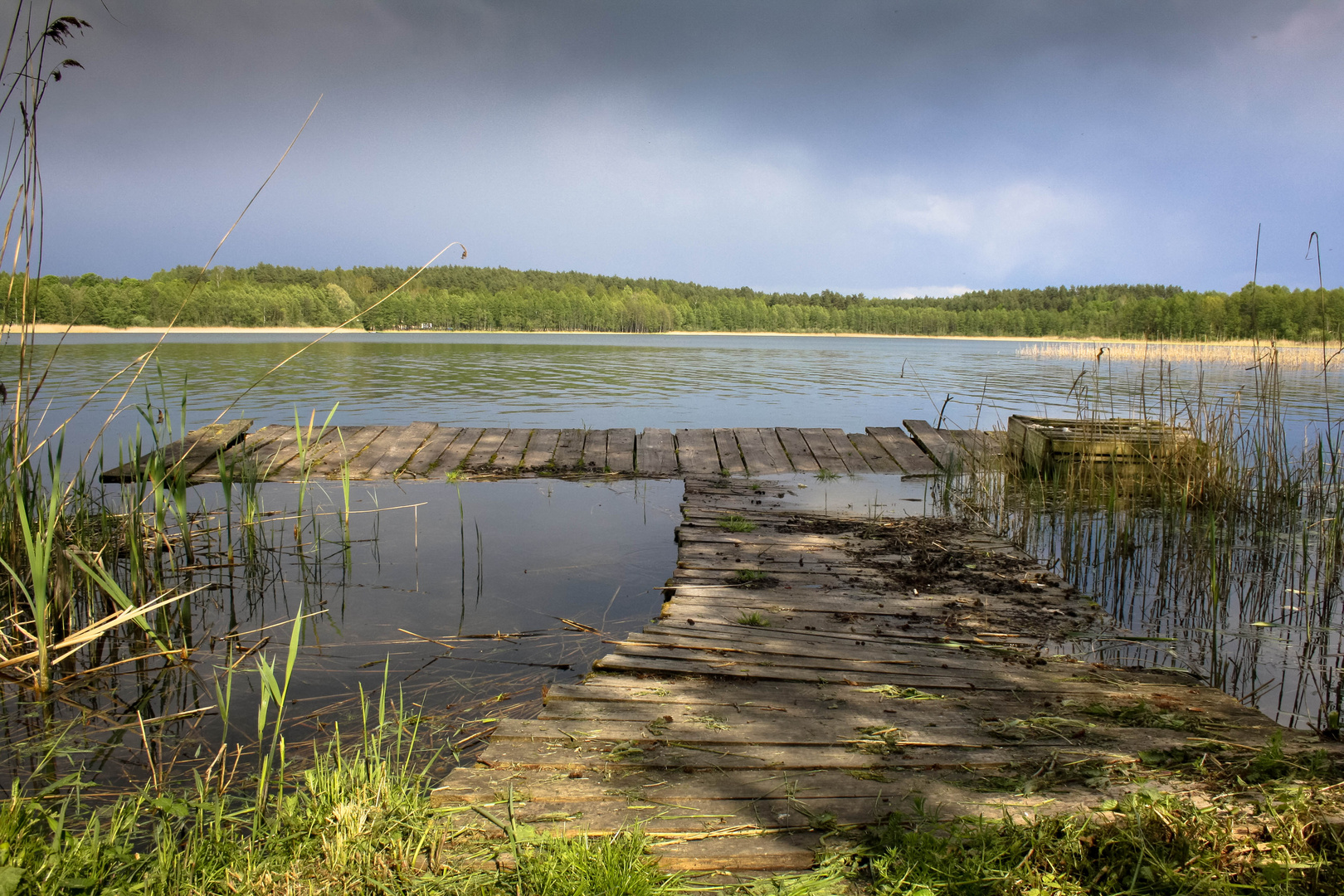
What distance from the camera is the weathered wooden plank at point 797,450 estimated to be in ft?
25.0

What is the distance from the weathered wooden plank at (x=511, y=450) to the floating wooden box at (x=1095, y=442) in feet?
16.1

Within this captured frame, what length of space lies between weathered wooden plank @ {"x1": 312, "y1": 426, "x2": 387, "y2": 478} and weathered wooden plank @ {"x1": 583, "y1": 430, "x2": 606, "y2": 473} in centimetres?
232

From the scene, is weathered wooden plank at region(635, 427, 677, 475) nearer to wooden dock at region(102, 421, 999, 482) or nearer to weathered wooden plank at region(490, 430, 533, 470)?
→ wooden dock at region(102, 421, 999, 482)

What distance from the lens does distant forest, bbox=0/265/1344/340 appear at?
4359 cm

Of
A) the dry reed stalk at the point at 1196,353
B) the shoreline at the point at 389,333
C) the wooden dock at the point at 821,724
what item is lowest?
the wooden dock at the point at 821,724

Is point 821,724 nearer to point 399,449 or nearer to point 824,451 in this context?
point 824,451

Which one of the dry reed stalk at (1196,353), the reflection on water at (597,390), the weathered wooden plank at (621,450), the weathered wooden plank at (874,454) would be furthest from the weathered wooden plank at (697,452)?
the dry reed stalk at (1196,353)

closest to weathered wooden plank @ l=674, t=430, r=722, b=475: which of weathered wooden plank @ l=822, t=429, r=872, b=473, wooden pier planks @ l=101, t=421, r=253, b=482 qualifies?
weathered wooden plank @ l=822, t=429, r=872, b=473

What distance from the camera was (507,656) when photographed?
3453 millimetres

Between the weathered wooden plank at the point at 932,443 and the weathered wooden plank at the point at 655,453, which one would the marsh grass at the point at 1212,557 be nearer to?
the weathered wooden plank at the point at 932,443

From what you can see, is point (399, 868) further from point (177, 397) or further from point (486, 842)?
point (177, 397)

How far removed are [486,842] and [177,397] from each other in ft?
50.8

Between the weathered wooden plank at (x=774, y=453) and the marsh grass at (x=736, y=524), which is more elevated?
the weathered wooden plank at (x=774, y=453)

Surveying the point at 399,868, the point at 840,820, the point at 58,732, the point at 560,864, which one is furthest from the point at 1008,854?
the point at 58,732
